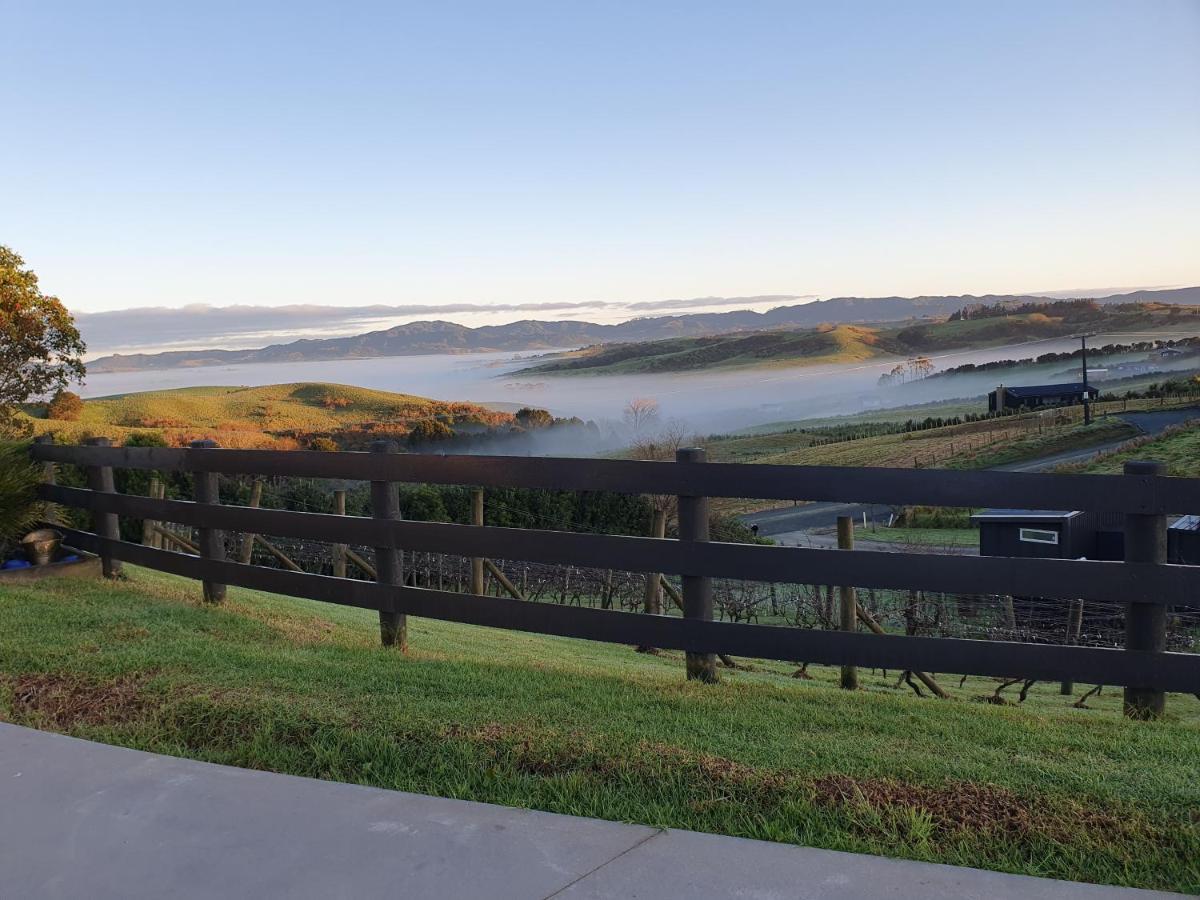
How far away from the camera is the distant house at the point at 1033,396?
2319 centimetres

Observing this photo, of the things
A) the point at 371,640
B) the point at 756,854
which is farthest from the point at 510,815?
the point at 371,640

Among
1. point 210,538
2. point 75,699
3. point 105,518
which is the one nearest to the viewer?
point 75,699

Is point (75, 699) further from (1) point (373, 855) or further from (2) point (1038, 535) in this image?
(2) point (1038, 535)

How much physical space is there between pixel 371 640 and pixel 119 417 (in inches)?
694

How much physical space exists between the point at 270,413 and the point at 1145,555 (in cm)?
1990

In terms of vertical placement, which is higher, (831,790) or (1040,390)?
(1040,390)

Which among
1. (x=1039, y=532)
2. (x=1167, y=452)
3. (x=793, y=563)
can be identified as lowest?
(x=1039, y=532)

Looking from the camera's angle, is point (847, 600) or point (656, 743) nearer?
point (656, 743)

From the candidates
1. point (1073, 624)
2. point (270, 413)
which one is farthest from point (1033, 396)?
point (270, 413)

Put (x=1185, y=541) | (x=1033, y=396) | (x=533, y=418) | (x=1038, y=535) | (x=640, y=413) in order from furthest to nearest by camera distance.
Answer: (x=1033, y=396), (x=640, y=413), (x=533, y=418), (x=1038, y=535), (x=1185, y=541)

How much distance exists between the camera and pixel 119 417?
72.1 feet

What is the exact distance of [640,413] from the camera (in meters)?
21.8

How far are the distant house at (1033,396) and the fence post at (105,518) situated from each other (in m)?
19.6

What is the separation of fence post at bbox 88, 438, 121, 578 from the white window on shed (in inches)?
552
